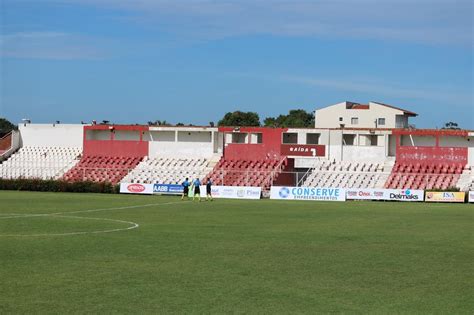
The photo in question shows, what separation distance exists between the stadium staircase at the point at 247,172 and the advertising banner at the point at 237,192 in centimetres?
613

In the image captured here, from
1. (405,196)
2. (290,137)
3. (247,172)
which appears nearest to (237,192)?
(247,172)

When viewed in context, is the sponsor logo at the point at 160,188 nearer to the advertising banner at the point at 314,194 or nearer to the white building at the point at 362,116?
the advertising banner at the point at 314,194

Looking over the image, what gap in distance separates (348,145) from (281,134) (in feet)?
22.7

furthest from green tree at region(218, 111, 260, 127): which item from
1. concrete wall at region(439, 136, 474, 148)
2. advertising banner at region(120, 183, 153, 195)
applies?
advertising banner at region(120, 183, 153, 195)

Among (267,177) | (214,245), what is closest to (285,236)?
(214,245)

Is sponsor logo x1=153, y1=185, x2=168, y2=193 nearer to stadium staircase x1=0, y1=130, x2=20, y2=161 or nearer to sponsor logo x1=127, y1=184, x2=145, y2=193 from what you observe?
sponsor logo x1=127, y1=184, x2=145, y2=193

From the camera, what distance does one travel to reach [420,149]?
79.4 meters

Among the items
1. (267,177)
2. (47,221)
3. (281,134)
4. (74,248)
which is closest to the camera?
(74,248)

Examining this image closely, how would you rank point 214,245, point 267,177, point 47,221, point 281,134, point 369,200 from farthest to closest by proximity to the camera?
point 281,134, point 267,177, point 369,200, point 47,221, point 214,245

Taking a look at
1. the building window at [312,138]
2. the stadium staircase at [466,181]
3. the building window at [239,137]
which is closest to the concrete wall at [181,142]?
the building window at [239,137]

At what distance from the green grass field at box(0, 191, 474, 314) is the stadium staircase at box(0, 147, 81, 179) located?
165 ft

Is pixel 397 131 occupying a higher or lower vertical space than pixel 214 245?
higher

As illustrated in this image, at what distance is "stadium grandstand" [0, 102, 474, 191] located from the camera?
7725 cm

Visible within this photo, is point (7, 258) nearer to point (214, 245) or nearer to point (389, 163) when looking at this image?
point (214, 245)
